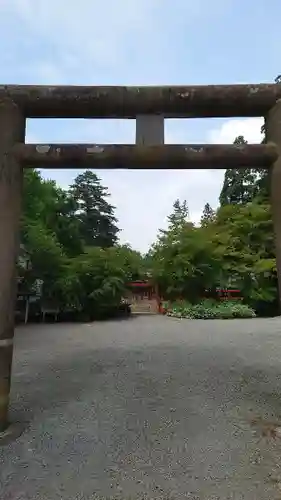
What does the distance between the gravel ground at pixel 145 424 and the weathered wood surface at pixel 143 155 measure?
233 centimetres

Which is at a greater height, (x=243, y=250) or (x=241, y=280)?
(x=243, y=250)

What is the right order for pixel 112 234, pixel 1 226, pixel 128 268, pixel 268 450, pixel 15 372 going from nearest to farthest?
pixel 268 450
pixel 1 226
pixel 15 372
pixel 128 268
pixel 112 234

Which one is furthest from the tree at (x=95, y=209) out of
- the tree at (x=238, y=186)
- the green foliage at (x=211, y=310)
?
the green foliage at (x=211, y=310)

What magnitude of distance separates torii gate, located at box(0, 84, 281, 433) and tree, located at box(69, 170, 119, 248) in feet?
72.4

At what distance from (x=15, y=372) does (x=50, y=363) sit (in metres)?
0.66

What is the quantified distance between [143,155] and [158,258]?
1196cm

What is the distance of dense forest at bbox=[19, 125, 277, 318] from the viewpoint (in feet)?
37.8

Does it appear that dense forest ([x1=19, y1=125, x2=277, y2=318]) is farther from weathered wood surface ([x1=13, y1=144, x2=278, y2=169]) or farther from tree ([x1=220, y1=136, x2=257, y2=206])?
weathered wood surface ([x1=13, y1=144, x2=278, y2=169])

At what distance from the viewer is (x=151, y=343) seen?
299 inches

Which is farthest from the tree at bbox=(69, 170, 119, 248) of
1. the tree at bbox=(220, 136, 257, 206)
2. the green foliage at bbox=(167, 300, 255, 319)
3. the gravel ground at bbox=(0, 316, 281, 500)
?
the gravel ground at bbox=(0, 316, 281, 500)

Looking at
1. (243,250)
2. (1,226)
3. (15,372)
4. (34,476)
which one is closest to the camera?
(34,476)

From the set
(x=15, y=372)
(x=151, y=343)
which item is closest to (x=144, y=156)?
(x=15, y=372)

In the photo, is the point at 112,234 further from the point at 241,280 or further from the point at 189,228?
the point at 241,280

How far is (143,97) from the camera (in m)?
3.49
